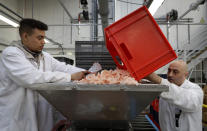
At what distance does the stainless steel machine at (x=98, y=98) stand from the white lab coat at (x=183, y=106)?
1.02 feet

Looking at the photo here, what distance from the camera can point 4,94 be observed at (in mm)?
1465

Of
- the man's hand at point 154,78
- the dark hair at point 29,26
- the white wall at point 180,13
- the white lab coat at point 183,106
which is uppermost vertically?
the white wall at point 180,13

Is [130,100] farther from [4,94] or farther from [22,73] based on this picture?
[4,94]

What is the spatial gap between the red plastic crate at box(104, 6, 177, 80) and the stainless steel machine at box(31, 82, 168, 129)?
213mm

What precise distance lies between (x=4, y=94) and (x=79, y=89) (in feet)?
3.22

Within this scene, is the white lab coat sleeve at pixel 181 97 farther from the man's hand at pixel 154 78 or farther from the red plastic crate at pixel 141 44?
the red plastic crate at pixel 141 44

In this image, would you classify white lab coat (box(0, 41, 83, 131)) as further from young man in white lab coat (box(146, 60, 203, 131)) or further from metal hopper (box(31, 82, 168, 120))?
young man in white lab coat (box(146, 60, 203, 131))

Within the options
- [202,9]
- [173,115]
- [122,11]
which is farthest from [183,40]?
[173,115]

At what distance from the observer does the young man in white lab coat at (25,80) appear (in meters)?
1.25

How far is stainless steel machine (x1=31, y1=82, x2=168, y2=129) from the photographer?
90 centimetres

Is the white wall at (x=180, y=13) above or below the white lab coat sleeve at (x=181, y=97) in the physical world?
above

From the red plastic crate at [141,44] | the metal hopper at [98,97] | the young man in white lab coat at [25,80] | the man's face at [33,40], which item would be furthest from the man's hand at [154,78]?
the man's face at [33,40]

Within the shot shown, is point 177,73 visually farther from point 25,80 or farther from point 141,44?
point 25,80

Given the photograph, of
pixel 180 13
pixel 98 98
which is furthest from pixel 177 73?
pixel 180 13
